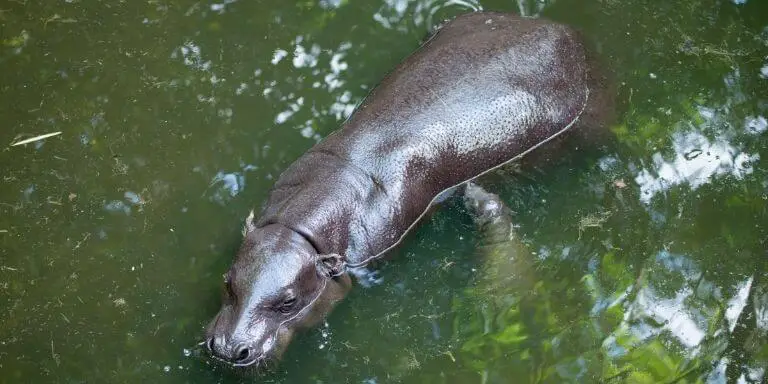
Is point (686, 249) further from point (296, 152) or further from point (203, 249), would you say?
point (203, 249)

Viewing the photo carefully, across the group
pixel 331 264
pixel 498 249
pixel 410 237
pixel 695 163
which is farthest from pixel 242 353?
pixel 695 163

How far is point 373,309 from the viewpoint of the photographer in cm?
627

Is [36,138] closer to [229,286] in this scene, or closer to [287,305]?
[229,286]

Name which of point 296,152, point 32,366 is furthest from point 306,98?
point 32,366

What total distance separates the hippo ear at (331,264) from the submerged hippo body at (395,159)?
1 centimetres

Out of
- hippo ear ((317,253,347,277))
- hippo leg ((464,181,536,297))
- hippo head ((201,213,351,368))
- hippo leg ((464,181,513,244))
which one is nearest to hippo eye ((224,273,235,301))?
hippo head ((201,213,351,368))

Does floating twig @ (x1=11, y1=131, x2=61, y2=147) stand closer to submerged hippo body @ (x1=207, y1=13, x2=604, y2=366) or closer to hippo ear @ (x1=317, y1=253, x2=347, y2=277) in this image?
submerged hippo body @ (x1=207, y1=13, x2=604, y2=366)

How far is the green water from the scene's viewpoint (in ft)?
19.6

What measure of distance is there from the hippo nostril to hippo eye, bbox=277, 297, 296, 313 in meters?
0.38

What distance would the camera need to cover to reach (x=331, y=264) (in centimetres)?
602

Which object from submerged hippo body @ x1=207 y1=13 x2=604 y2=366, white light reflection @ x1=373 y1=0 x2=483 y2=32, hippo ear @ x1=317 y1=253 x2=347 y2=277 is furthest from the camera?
white light reflection @ x1=373 y1=0 x2=483 y2=32

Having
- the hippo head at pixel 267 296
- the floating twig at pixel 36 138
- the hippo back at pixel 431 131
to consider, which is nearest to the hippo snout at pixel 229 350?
the hippo head at pixel 267 296

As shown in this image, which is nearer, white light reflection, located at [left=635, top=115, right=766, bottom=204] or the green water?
the green water

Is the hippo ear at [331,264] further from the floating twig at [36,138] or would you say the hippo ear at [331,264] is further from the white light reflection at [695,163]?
the floating twig at [36,138]
